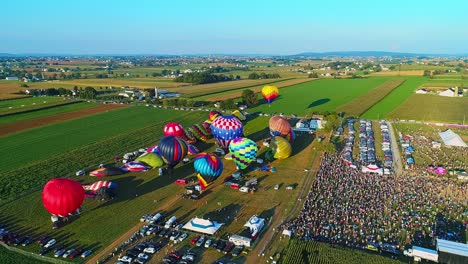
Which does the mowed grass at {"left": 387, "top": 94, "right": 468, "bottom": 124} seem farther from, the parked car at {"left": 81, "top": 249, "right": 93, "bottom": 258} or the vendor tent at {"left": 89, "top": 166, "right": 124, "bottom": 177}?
the parked car at {"left": 81, "top": 249, "right": 93, "bottom": 258}

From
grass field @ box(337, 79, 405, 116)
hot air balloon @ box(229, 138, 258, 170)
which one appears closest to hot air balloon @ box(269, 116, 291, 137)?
hot air balloon @ box(229, 138, 258, 170)

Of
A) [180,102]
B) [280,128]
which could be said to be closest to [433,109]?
[280,128]

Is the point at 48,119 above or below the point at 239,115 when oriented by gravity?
below

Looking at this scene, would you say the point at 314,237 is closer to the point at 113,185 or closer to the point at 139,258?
the point at 139,258

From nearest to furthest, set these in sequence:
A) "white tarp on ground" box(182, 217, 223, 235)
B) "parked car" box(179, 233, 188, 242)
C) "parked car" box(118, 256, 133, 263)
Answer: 1. "parked car" box(118, 256, 133, 263)
2. "parked car" box(179, 233, 188, 242)
3. "white tarp on ground" box(182, 217, 223, 235)

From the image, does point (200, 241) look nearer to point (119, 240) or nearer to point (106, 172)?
point (119, 240)

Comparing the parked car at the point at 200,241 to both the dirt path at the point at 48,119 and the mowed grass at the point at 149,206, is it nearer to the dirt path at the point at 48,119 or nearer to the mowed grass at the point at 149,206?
the mowed grass at the point at 149,206
